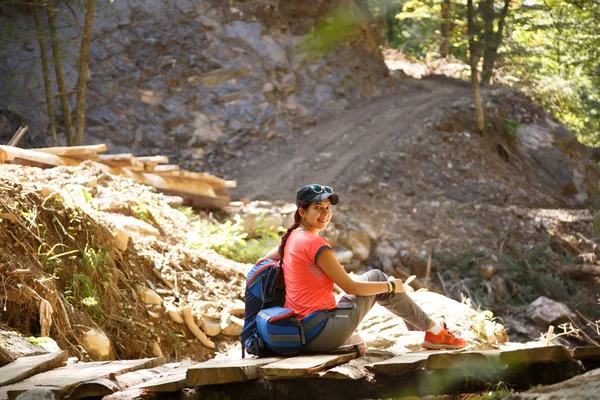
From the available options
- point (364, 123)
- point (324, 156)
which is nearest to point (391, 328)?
point (324, 156)

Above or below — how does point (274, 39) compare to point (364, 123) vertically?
above

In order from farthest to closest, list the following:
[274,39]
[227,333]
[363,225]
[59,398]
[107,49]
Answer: [274,39] → [107,49] → [363,225] → [227,333] → [59,398]

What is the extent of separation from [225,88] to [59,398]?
17.9 m

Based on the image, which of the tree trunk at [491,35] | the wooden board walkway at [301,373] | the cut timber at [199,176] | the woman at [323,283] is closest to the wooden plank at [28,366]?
the wooden board walkway at [301,373]

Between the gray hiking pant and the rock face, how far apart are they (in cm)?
1476

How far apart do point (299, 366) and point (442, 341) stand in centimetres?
156

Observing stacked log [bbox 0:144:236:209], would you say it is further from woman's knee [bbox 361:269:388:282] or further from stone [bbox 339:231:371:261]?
woman's knee [bbox 361:269:388:282]

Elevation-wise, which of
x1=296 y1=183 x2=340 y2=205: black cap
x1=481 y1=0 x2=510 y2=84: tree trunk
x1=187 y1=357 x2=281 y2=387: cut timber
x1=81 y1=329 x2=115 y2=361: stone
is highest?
x1=481 y1=0 x2=510 y2=84: tree trunk

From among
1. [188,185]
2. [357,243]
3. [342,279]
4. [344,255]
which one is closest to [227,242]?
[188,185]

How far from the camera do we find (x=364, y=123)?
2064cm

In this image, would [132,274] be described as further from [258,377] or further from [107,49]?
[107,49]

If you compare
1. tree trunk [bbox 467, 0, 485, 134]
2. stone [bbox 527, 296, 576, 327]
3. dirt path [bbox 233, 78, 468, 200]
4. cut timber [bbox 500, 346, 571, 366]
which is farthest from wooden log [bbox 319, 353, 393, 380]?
tree trunk [bbox 467, 0, 485, 134]

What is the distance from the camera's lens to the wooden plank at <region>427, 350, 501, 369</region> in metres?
3.37

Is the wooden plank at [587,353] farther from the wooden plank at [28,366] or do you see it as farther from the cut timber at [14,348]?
the cut timber at [14,348]
